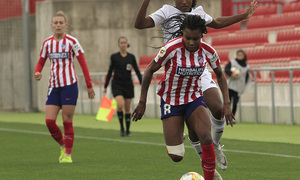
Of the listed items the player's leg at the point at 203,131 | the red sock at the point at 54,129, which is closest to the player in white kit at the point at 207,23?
the player's leg at the point at 203,131

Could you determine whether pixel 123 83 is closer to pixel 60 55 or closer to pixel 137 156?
pixel 137 156

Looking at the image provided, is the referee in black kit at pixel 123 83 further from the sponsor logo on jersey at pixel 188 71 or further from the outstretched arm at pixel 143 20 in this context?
the sponsor logo on jersey at pixel 188 71

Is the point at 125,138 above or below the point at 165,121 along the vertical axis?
below

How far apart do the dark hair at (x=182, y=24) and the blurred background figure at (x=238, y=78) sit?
9.97 m

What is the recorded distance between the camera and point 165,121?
7285 millimetres

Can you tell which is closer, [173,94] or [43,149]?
[173,94]

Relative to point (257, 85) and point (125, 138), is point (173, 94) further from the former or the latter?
point (257, 85)

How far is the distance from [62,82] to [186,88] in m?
3.36

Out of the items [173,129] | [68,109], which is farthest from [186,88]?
[68,109]

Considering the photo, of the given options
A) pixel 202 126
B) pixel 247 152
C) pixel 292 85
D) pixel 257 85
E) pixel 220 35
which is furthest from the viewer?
pixel 220 35

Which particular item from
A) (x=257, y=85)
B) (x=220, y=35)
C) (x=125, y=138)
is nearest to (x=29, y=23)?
(x=220, y=35)

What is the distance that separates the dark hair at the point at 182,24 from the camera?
22.7 ft

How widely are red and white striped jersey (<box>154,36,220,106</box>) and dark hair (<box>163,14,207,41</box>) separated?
21 centimetres

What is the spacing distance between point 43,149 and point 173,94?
18.7 feet
